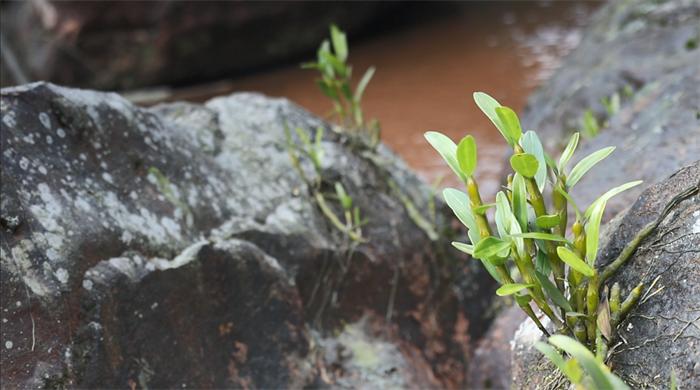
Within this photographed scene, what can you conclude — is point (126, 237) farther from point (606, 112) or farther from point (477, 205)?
point (606, 112)

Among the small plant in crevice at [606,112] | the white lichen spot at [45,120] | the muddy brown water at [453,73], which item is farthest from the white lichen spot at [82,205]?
the muddy brown water at [453,73]

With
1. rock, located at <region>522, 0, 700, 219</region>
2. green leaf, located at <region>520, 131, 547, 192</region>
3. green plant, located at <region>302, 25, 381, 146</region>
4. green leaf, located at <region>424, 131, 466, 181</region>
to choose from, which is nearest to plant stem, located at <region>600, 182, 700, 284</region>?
green leaf, located at <region>520, 131, 547, 192</region>

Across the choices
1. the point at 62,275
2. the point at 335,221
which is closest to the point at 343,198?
the point at 335,221

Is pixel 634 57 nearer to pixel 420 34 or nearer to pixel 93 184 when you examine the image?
pixel 93 184

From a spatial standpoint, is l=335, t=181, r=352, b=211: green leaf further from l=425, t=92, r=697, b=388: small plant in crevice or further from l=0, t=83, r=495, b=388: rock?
l=425, t=92, r=697, b=388: small plant in crevice

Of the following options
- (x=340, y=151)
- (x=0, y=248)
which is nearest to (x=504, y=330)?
(x=340, y=151)
